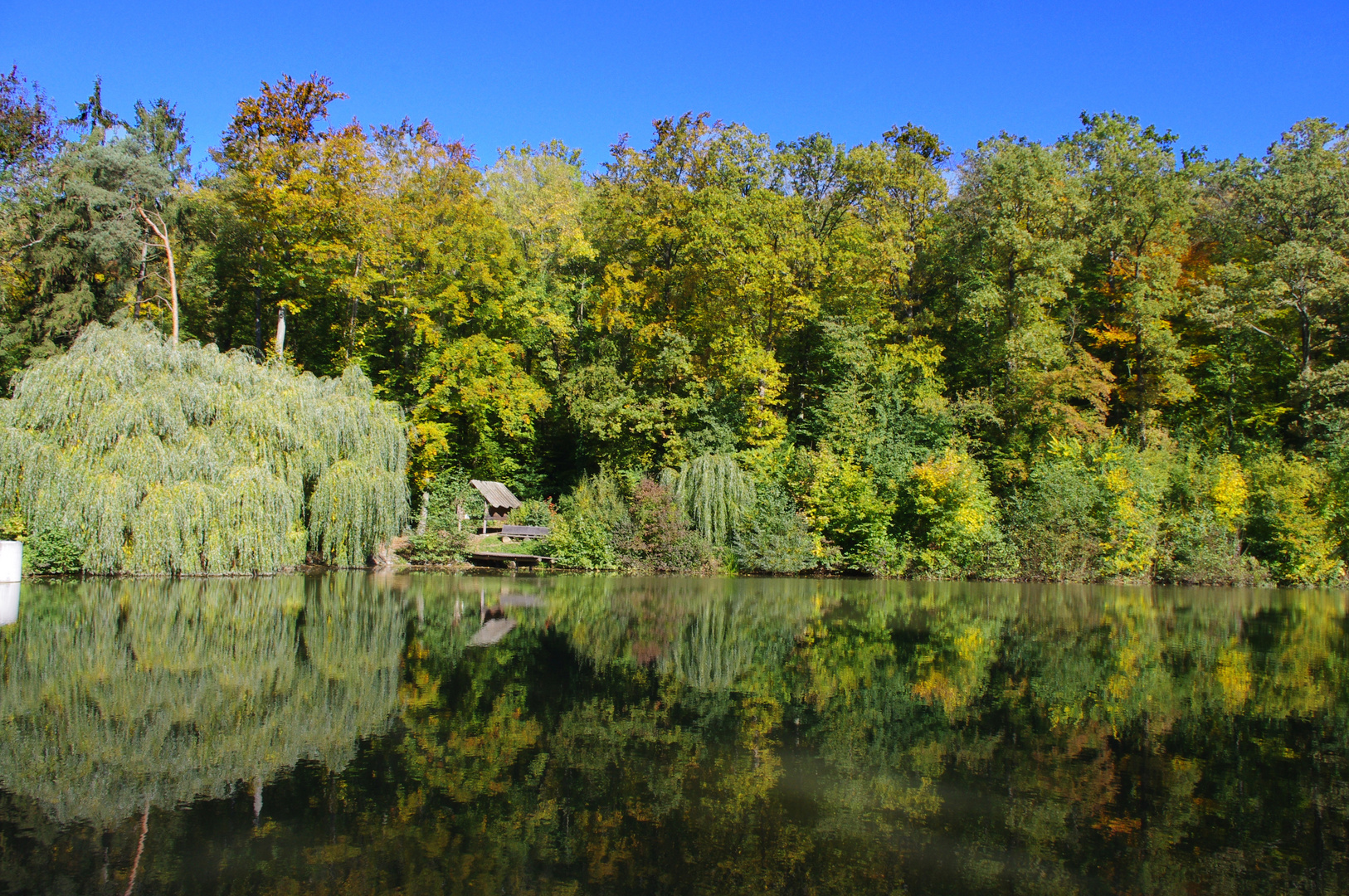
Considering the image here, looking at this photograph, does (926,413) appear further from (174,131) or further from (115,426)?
(174,131)

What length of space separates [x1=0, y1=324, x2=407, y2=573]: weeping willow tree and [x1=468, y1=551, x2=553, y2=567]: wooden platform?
16.1 feet

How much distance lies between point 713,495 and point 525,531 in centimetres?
678

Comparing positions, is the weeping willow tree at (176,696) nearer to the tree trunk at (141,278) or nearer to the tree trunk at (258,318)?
the tree trunk at (258,318)

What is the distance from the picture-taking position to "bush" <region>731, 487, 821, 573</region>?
2711 centimetres

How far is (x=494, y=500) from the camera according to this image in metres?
30.4

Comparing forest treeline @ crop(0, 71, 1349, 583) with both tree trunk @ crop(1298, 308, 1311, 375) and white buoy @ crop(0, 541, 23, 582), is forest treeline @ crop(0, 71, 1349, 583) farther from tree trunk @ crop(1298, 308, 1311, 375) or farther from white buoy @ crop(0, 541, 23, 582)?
white buoy @ crop(0, 541, 23, 582)

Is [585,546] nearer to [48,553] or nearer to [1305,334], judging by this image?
[48,553]

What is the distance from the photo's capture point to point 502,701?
8.30 meters

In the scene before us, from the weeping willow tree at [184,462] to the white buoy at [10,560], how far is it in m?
0.77

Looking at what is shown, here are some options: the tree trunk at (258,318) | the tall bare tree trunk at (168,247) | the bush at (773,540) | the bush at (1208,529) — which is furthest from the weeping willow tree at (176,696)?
the bush at (1208,529)

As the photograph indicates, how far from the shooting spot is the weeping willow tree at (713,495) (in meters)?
27.2

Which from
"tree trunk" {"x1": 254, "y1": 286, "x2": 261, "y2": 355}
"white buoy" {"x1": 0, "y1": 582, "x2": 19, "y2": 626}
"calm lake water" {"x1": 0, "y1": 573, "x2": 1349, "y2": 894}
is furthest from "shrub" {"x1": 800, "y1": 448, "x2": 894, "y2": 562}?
"tree trunk" {"x1": 254, "y1": 286, "x2": 261, "y2": 355}

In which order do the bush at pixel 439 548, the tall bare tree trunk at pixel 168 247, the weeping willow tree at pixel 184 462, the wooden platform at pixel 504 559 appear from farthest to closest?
the tall bare tree trunk at pixel 168 247
the wooden platform at pixel 504 559
the bush at pixel 439 548
the weeping willow tree at pixel 184 462

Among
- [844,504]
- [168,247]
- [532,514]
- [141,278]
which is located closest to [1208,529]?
[844,504]
